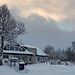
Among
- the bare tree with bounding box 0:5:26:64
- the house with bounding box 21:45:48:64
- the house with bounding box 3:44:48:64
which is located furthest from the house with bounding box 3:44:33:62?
the bare tree with bounding box 0:5:26:64

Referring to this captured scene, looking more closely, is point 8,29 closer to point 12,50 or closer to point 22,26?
point 22,26

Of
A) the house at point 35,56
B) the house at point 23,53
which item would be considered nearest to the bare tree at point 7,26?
the house at point 23,53

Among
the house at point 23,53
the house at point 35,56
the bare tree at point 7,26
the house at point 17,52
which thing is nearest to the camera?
the bare tree at point 7,26

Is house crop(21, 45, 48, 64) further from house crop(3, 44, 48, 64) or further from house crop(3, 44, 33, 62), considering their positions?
house crop(3, 44, 33, 62)

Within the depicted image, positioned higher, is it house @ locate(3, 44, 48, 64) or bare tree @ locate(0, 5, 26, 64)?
bare tree @ locate(0, 5, 26, 64)

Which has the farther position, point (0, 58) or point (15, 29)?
point (15, 29)

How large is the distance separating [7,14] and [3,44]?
504 centimetres

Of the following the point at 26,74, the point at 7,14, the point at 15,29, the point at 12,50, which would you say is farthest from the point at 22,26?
the point at 12,50

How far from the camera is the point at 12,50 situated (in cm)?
4741

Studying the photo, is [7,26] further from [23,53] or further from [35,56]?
[35,56]

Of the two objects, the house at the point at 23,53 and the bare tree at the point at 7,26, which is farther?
the house at the point at 23,53

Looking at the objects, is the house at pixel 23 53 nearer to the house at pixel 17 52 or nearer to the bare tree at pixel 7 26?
the house at pixel 17 52

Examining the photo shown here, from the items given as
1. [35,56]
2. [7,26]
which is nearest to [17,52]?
[35,56]

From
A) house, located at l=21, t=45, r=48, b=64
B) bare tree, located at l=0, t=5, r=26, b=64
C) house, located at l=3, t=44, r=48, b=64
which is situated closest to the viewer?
bare tree, located at l=0, t=5, r=26, b=64
